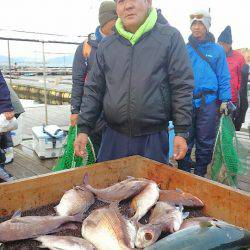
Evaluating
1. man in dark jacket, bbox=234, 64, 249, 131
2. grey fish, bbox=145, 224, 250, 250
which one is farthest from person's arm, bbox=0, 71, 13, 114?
man in dark jacket, bbox=234, 64, 249, 131

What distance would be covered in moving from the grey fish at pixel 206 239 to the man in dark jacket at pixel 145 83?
106cm

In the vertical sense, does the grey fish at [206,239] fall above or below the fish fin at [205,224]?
below

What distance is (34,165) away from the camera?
5.95 metres

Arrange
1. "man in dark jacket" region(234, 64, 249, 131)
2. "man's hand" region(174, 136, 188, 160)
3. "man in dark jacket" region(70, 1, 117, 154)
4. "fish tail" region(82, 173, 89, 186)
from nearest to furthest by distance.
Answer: "fish tail" region(82, 173, 89, 186) → "man's hand" region(174, 136, 188, 160) → "man in dark jacket" region(70, 1, 117, 154) → "man in dark jacket" region(234, 64, 249, 131)

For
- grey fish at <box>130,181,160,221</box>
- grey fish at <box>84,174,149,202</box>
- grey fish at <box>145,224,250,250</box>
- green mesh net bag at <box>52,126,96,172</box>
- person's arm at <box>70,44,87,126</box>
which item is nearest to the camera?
grey fish at <box>145,224,250,250</box>

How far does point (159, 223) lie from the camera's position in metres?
2.12

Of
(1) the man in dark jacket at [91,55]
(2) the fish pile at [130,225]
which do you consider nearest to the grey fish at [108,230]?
(2) the fish pile at [130,225]

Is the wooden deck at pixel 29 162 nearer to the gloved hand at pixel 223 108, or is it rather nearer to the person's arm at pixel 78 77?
the gloved hand at pixel 223 108

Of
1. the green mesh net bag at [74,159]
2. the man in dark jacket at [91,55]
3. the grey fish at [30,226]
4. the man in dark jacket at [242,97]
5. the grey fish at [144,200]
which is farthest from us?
the man in dark jacket at [242,97]

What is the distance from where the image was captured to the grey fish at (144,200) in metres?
2.38

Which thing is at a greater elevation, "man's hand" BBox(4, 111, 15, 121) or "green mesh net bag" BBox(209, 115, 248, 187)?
"man's hand" BBox(4, 111, 15, 121)

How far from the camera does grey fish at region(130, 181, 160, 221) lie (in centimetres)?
238

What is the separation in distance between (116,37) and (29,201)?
170 cm

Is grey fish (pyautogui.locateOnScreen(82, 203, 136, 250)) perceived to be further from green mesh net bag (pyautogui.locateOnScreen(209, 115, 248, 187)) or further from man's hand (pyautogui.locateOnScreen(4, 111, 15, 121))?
man's hand (pyautogui.locateOnScreen(4, 111, 15, 121))
